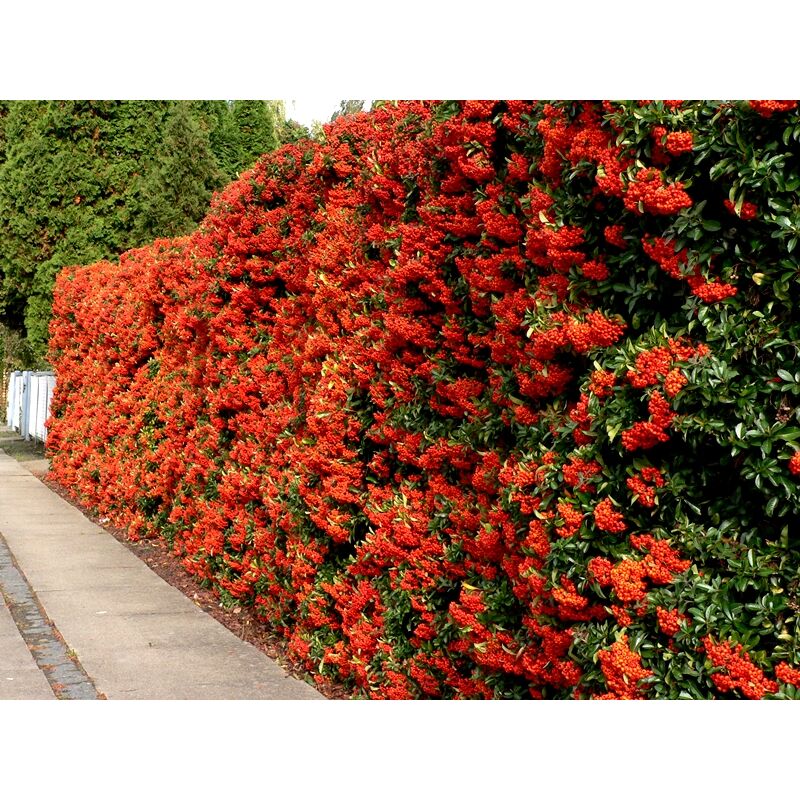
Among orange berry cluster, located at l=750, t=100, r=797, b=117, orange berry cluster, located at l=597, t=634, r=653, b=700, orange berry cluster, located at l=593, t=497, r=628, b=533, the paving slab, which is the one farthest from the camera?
the paving slab

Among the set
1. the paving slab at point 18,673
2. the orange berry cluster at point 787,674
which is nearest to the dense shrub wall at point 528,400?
the orange berry cluster at point 787,674

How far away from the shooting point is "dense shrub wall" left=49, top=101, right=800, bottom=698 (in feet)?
7.95

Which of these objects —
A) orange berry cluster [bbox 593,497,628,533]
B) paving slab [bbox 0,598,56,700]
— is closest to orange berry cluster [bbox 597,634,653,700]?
orange berry cluster [bbox 593,497,628,533]

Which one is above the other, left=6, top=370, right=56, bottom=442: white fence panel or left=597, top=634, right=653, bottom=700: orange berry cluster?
left=597, top=634, right=653, bottom=700: orange berry cluster

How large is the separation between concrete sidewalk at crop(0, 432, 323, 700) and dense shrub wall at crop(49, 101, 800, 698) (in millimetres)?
382

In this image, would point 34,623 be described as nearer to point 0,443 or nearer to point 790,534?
point 790,534

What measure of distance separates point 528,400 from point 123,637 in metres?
3.90

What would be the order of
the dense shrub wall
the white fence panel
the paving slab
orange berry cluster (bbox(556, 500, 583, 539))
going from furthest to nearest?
the white fence panel, the paving slab, orange berry cluster (bbox(556, 500, 583, 539)), the dense shrub wall

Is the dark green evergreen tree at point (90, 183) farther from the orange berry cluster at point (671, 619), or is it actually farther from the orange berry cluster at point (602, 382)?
the orange berry cluster at point (671, 619)

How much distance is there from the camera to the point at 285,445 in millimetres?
5758

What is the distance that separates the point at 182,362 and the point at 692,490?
22.0 feet

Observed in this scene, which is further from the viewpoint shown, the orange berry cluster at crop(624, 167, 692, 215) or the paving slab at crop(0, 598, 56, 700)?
the paving slab at crop(0, 598, 56, 700)

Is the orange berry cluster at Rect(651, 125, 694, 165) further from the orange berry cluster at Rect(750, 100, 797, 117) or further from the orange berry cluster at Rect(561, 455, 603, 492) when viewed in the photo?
the orange berry cluster at Rect(561, 455, 603, 492)

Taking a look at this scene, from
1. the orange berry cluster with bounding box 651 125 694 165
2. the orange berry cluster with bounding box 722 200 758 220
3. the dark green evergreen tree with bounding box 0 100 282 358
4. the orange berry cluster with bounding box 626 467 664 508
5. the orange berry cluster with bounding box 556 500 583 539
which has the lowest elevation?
the orange berry cluster with bounding box 556 500 583 539
